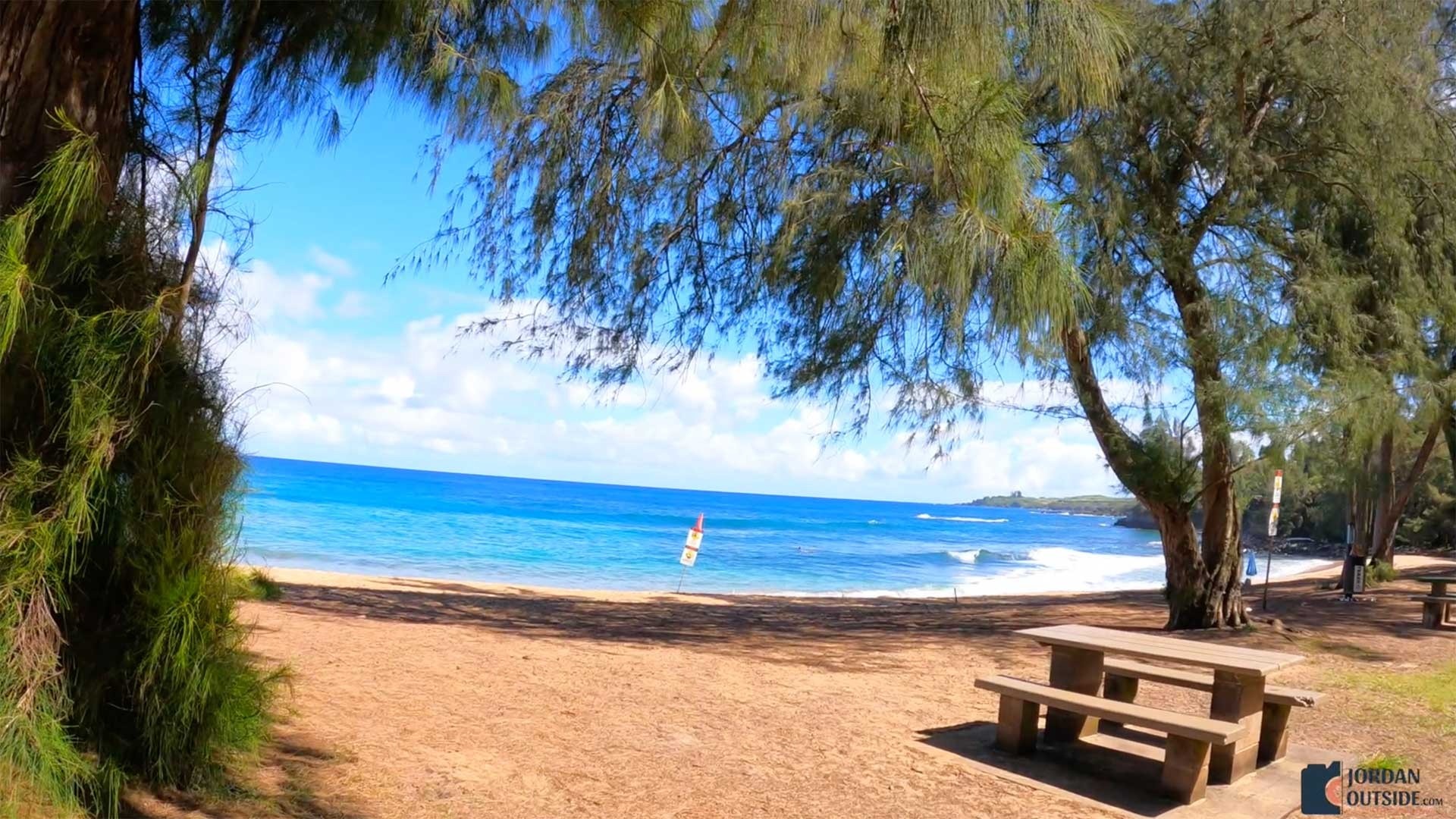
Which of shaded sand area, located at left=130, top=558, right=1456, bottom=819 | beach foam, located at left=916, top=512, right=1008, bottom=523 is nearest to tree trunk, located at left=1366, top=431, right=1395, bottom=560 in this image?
shaded sand area, located at left=130, top=558, right=1456, bottom=819

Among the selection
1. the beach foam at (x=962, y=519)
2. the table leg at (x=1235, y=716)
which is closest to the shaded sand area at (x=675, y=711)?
the table leg at (x=1235, y=716)

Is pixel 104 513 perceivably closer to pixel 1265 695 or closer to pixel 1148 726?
pixel 1148 726

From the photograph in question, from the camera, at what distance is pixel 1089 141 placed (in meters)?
7.77

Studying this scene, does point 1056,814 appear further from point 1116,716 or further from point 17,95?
point 17,95

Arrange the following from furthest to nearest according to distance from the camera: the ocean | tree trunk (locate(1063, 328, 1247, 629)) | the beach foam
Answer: the beach foam, the ocean, tree trunk (locate(1063, 328, 1247, 629))

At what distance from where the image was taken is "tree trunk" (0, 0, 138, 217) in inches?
118

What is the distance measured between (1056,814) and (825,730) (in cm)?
127

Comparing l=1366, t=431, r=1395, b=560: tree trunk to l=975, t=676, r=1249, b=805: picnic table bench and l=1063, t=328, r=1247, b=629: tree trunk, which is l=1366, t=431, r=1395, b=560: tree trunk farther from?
l=975, t=676, r=1249, b=805: picnic table bench

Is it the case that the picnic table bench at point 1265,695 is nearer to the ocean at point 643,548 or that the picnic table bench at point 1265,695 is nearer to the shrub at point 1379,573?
the ocean at point 643,548

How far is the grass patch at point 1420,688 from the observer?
5926 mm

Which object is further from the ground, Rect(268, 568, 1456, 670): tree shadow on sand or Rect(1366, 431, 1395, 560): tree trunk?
Rect(1366, 431, 1395, 560): tree trunk

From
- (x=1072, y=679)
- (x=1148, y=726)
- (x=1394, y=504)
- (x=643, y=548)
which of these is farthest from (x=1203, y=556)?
(x=643, y=548)

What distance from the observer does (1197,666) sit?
4.93 m

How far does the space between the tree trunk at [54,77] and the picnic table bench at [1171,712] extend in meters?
4.30
